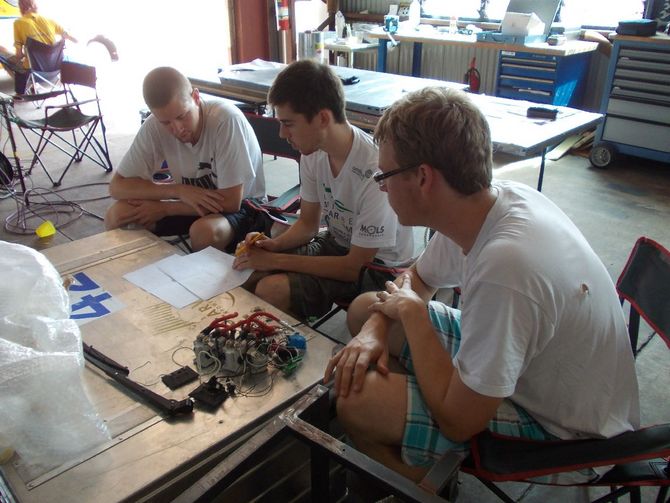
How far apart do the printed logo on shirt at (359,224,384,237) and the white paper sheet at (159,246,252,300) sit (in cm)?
39

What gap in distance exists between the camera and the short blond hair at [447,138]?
3.40ft

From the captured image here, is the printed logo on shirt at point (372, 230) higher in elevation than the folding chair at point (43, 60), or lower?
lower

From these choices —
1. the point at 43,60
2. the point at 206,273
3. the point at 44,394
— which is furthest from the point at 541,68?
the point at 43,60

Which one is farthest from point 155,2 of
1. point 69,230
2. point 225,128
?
point 225,128

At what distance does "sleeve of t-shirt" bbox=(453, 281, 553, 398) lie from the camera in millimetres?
926

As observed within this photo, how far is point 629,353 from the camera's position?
1.08m

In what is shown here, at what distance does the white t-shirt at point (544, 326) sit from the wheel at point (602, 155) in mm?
3668

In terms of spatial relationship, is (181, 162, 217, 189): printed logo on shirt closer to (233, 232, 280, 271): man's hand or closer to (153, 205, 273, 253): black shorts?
(153, 205, 273, 253): black shorts

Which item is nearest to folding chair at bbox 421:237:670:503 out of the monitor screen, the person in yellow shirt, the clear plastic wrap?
the clear plastic wrap

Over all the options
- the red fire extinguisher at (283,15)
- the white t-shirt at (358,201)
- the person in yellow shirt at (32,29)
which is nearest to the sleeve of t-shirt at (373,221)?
the white t-shirt at (358,201)

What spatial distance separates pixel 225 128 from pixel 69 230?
1.83m

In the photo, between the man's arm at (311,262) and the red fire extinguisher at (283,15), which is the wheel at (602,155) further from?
the red fire extinguisher at (283,15)

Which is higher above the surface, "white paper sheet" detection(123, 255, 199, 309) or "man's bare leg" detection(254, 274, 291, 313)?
"white paper sheet" detection(123, 255, 199, 309)

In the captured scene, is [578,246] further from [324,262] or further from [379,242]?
[324,262]
